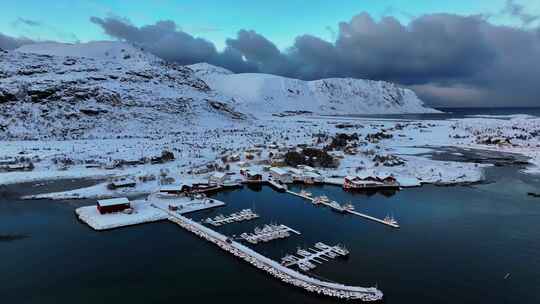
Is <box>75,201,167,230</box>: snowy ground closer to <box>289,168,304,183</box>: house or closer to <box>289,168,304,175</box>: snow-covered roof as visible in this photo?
<box>289,168,304,183</box>: house

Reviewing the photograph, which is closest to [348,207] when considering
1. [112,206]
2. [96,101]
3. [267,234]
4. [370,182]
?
[370,182]

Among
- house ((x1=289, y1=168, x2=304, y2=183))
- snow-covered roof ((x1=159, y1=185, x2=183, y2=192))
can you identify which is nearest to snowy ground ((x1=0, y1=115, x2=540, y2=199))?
snow-covered roof ((x1=159, y1=185, x2=183, y2=192))

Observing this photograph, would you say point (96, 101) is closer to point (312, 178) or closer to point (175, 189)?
point (175, 189)

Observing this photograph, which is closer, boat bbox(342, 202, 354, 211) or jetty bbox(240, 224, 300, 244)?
jetty bbox(240, 224, 300, 244)

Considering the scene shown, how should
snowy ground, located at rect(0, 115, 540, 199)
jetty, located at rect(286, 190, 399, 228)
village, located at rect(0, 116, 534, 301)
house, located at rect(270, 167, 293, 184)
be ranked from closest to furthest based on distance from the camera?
village, located at rect(0, 116, 534, 301) → jetty, located at rect(286, 190, 399, 228) → house, located at rect(270, 167, 293, 184) → snowy ground, located at rect(0, 115, 540, 199)

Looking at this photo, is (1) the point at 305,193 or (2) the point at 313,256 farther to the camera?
(1) the point at 305,193

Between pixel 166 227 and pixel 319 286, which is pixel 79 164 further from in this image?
pixel 319 286

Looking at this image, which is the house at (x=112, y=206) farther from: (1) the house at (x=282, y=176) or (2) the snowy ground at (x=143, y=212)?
(1) the house at (x=282, y=176)
